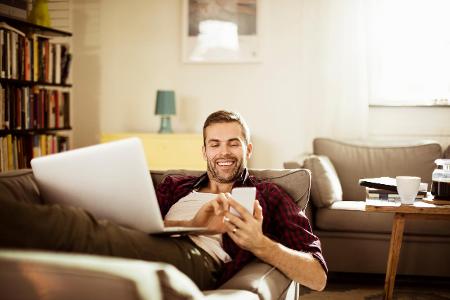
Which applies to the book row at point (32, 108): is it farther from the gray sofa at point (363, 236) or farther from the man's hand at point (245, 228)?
the man's hand at point (245, 228)

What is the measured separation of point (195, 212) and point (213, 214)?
298mm

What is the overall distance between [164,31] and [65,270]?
165 inches

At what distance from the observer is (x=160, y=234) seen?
1.32 meters

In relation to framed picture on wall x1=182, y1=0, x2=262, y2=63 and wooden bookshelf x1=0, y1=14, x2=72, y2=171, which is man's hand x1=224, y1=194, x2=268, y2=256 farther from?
framed picture on wall x1=182, y1=0, x2=262, y2=63

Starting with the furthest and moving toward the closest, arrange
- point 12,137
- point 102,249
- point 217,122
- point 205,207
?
point 12,137 < point 217,122 < point 205,207 < point 102,249

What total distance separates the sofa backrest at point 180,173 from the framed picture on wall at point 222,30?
104 inches

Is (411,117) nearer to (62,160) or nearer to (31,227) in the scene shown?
(62,160)

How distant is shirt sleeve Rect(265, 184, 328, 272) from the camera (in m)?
1.72

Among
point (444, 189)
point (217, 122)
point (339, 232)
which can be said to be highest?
point (217, 122)

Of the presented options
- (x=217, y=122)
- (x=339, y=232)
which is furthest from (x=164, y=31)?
(x=217, y=122)

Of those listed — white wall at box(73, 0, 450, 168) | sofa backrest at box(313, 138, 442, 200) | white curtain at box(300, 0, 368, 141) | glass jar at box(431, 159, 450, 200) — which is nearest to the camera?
glass jar at box(431, 159, 450, 200)

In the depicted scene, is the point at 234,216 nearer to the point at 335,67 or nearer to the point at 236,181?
the point at 236,181

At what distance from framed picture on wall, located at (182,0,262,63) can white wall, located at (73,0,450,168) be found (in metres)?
0.07

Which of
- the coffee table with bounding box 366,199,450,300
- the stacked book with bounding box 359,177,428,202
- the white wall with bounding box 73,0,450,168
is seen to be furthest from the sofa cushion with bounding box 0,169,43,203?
the white wall with bounding box 73,0,450,168
